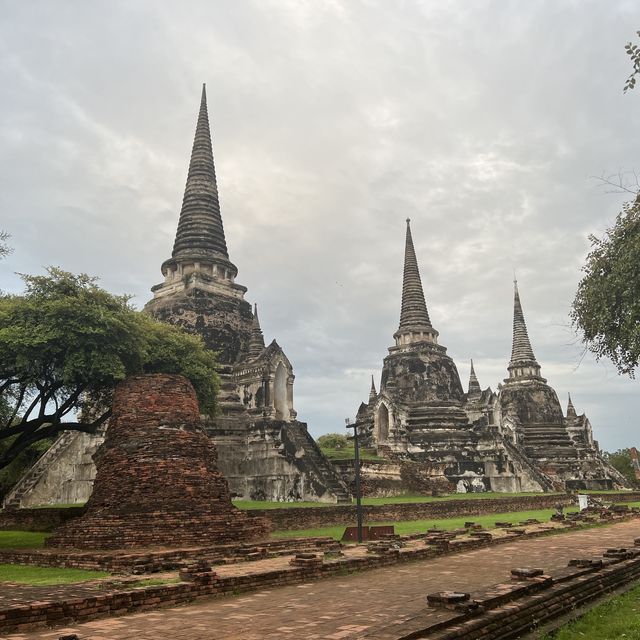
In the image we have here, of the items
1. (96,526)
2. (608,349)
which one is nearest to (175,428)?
(96,526)

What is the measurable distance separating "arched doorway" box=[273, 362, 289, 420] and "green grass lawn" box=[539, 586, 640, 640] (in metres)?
21.2

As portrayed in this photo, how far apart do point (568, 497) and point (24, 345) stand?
1139 inches

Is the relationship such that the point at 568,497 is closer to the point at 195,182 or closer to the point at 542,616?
the point at 195,182

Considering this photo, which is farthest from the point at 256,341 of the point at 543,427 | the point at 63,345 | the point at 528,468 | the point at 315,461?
the point at 543,427

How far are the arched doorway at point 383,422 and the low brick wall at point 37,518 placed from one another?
22550 millimetres

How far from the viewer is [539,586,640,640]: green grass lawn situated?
6801mm

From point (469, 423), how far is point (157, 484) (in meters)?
28.8

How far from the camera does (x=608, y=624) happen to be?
731cm

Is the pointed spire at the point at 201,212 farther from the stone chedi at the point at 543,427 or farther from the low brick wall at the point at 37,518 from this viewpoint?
the stone chedi at the point at 543,427

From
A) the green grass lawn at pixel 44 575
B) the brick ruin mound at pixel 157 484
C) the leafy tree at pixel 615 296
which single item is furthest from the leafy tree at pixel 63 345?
the leafy tree at pixel 615 296

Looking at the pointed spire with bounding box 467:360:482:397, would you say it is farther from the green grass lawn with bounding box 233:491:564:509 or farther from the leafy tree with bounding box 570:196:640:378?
the leafy tree with bounding box 570:196:640:378

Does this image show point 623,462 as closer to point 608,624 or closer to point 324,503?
point 324,503

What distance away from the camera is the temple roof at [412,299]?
148 feet

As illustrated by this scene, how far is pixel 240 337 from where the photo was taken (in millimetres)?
31797
